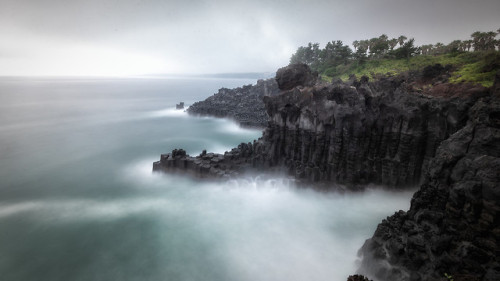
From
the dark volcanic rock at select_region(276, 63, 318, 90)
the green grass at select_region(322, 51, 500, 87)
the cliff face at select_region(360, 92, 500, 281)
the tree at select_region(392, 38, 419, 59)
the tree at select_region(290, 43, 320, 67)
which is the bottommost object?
the cliff face at select_region(360, 92, 500, 281)

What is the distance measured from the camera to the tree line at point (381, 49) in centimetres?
4938

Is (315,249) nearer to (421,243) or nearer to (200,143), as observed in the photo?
(421,243)

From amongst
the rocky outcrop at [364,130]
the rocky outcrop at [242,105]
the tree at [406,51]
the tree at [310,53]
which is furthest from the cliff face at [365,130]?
the tree at [310,53]

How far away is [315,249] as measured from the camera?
1549 centimetres

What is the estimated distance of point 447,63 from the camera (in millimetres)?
40000

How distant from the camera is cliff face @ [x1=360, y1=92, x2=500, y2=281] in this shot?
9000 millimetres

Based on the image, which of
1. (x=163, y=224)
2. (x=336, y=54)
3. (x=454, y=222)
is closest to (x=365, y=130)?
(x=454, y=222)

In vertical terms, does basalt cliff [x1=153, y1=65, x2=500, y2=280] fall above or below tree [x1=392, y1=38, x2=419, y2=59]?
below

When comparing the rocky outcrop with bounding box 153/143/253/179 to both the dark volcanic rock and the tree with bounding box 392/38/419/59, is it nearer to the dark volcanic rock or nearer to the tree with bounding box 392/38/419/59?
the dark volcanic rock

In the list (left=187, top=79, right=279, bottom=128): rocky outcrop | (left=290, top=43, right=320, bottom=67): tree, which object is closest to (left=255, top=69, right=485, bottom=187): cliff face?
(left=187, top=79, right=279, bottom=128): rocky outcrop

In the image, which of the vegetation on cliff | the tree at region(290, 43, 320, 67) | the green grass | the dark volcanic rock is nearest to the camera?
the green grass

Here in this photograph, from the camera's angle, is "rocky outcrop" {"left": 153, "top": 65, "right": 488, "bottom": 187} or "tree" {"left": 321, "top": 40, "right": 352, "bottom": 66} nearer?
"rocky outcrop" {"left": 153, "top": 65, "right": 488, "bottom": 187}

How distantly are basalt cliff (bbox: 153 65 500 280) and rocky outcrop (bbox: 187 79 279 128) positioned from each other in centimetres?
2440

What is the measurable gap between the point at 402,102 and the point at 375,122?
2528mm
